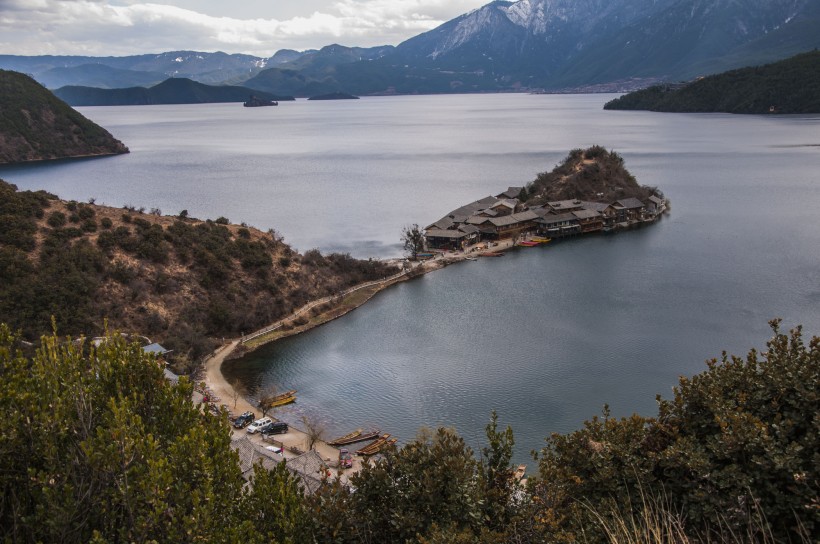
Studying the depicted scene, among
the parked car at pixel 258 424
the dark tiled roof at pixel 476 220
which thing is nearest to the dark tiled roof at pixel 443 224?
the dark tiled roof at pixel 476 220

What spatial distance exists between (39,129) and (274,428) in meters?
107

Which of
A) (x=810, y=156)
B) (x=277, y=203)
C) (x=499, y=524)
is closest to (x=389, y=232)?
(x=277, y=203)

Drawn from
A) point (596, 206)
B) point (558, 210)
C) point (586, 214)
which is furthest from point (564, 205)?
point (596, 206)

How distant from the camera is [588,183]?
62.1 metres

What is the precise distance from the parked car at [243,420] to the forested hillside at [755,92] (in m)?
143

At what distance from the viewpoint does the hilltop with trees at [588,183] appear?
6050 centimetres

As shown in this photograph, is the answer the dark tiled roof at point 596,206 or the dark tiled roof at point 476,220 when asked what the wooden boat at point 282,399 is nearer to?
the dark tiled roof at point 476,220

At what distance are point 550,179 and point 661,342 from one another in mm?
37494

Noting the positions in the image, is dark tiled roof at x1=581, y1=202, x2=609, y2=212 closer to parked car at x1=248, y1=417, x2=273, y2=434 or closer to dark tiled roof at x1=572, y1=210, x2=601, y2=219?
dark tiled roof at x1=572, y1=210, x2=601, y2=219

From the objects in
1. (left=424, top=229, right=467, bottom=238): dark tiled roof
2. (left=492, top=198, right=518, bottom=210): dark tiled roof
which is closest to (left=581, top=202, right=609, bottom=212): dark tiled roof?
(left=492, top=198, right=518, bottom=210): dark tiled roof

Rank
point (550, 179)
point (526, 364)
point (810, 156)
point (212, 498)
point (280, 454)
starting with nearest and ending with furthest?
point (212, 498)
point (280, 454)
point (526, 364)
point (550, 179)
point (810, 156)

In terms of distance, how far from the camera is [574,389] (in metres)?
24.5

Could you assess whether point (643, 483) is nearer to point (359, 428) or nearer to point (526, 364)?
point (359, 428)

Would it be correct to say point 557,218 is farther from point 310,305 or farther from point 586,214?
point 310,305
